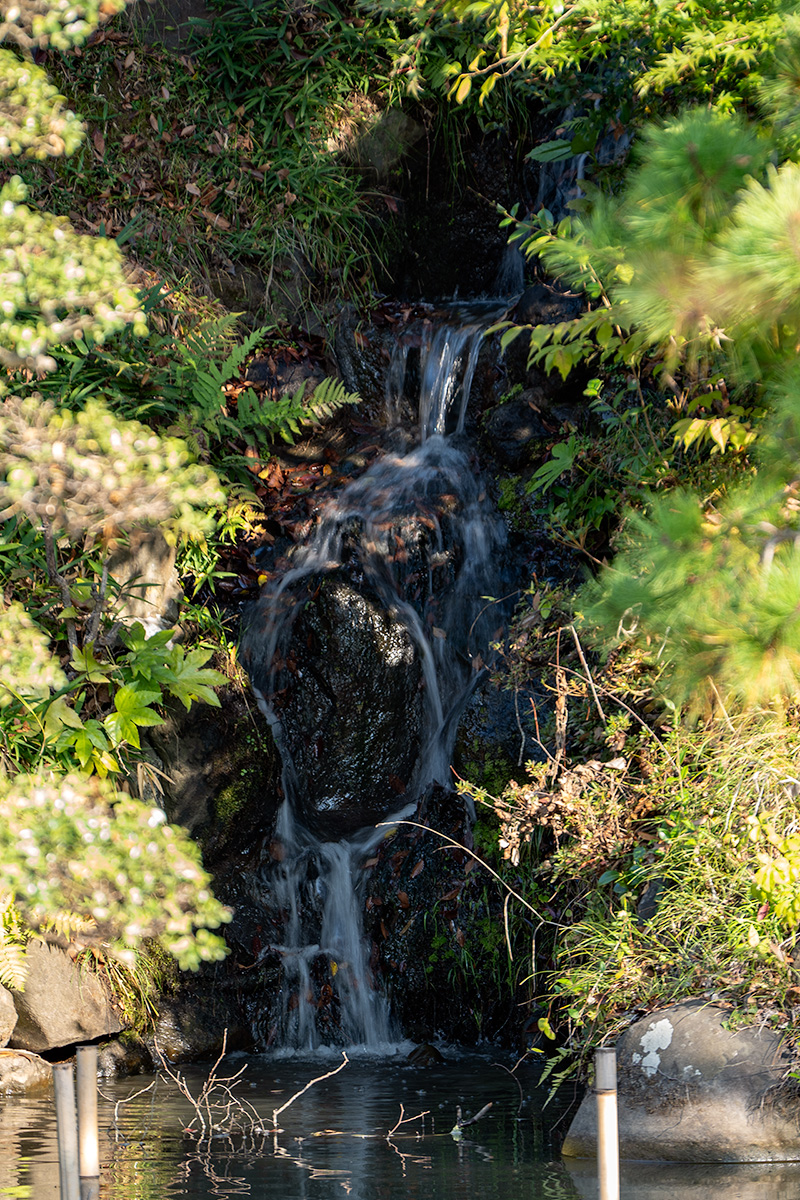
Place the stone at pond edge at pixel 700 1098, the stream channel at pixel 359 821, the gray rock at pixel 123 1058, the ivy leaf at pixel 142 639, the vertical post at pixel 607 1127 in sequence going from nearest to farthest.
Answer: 1. the vertical post at pixel 607 1127
2. the stone at pond edge at pixel 700 1098
3. the stream channel at pixel 359 821
4. the gray rock at pixel 123 1058
5. the ivy leaf at pixel 142 639

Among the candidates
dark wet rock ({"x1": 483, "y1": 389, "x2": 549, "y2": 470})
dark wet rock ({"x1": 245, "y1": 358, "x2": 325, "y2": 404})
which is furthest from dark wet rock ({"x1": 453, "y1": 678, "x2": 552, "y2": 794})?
dark wet rock ({"x1": 245, "y1": 358, "x2": 325, "y2": 404})

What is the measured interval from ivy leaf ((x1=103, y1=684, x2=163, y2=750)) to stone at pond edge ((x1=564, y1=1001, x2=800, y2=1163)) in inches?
127

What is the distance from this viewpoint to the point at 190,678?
22.6 ft

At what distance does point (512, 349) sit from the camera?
831 cm

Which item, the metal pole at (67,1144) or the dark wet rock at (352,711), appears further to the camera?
the dark wet rock at (352,711)

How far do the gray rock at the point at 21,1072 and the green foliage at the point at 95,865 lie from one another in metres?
2.80

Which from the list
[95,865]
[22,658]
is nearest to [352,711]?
[22,658]

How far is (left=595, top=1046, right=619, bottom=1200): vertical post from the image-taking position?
2982 millimetres

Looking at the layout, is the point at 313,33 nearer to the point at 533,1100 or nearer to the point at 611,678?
the point at 611,678

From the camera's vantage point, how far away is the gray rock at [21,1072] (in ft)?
20.0

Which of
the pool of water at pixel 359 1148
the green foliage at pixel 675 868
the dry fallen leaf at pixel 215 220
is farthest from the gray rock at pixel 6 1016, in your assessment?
the dry fallen leaf at pixel 215 220

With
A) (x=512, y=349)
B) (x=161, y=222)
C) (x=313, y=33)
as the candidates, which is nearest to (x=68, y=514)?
(x=512, y=349)

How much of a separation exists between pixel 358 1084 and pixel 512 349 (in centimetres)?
490

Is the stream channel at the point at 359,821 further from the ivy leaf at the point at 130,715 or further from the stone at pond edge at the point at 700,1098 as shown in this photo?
the ivy leaf at the point at 130,715
